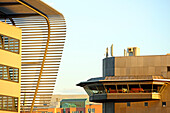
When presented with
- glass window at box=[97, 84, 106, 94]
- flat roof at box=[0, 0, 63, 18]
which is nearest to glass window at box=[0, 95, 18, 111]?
flat roof at box=[0, 0, 63, 18]

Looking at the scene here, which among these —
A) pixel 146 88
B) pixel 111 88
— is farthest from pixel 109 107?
pixel 146 88

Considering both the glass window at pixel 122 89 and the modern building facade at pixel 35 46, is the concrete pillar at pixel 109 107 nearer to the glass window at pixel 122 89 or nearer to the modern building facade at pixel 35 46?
the glass window at pixel 122 89

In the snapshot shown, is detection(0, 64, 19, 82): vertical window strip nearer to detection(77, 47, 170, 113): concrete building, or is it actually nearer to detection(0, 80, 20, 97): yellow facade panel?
detection(0, 80, 20, 97): yellow facade panel

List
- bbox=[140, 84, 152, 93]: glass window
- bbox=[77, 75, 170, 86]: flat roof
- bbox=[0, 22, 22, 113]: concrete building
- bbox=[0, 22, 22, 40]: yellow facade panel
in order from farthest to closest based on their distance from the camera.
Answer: bbox=[140, 84, 152, 93]: glass window → bbox=[77, 75, 170, 86]: flat roof → bbox=[0, 22, 22, 113]: concrete building → bbox=[0, 22, 22, 40]: yellow facade panel

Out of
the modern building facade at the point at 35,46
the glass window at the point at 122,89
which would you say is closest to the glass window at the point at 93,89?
the glass window at the point at 122,89

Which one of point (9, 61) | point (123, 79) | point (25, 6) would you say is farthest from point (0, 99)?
point (123, 79)

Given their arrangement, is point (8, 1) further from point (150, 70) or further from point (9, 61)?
point (150, 70)

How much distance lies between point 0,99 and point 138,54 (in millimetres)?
48151

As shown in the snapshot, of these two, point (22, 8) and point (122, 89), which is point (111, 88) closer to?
point (122, 89)

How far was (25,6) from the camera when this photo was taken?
48.9 meters

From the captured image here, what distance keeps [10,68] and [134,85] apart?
125ft

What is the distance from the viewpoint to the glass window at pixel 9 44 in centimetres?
4722

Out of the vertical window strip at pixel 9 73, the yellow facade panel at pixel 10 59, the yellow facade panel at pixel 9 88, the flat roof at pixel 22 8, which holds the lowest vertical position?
the yellow facade panel at pixel 9 88

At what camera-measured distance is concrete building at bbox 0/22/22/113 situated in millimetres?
46250
